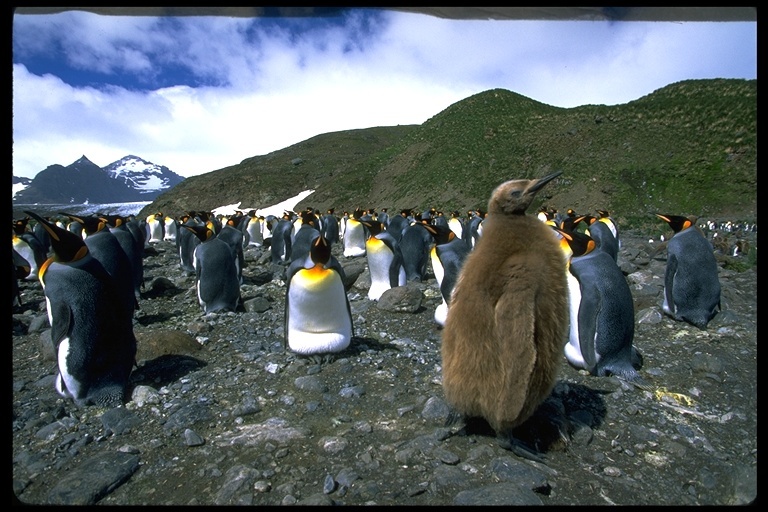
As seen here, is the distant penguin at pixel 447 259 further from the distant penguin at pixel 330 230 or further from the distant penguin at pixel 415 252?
the distant penguin at pixel 330 230

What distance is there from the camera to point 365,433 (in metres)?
2.54

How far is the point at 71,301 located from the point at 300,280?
65.7 inches

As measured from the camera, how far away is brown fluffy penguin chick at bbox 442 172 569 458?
2.01 metres

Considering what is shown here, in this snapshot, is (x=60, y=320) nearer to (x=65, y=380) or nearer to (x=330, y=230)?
(x=65, y=380)

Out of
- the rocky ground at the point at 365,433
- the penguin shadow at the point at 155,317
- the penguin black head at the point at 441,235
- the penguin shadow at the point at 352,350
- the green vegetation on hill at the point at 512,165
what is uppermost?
the green vegetation on hill at the point at 512,165

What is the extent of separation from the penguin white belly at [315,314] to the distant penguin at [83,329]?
132 cm

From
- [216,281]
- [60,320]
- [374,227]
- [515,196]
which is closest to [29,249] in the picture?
[216,281]

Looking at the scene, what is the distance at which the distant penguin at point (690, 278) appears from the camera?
5.00 meters

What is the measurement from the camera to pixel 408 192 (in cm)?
3066

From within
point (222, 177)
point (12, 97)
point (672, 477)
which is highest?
point (222, 177)

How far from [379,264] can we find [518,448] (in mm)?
5024

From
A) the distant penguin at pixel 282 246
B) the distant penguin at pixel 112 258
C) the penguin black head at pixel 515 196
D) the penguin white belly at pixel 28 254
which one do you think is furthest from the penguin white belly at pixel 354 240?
the penguin black head at pixel 515 196

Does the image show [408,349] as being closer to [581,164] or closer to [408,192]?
[581,164]

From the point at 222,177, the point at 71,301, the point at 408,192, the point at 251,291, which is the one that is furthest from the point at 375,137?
the point at 71,301
